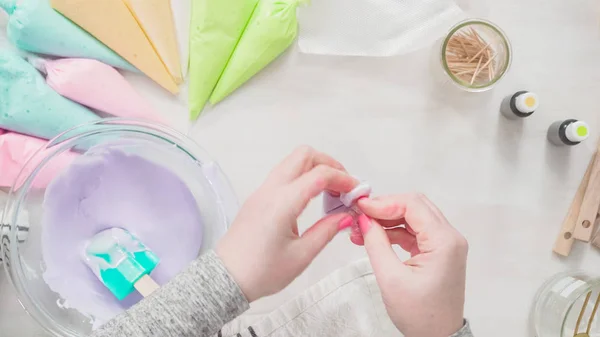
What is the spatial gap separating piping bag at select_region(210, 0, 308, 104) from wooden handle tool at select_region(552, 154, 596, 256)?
45 centimetres

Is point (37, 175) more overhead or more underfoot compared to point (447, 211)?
more overhead

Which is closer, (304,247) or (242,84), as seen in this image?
(304,247)

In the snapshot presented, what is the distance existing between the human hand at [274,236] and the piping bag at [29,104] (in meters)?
0.29

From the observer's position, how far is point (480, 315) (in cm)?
75

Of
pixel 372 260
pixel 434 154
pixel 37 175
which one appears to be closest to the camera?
pixel 372 260

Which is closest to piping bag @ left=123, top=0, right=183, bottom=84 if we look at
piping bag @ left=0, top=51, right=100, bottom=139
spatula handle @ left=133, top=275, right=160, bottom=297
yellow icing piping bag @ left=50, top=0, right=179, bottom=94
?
yellow icing piping bag @ left=50, top=0, right=179, bottom=94

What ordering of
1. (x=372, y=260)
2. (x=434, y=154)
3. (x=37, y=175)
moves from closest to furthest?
(x=372, y=260)
(x=37, y=175)
(x=434, y=154)

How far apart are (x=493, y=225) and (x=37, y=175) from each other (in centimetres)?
58

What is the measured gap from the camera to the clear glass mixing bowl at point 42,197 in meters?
0.65

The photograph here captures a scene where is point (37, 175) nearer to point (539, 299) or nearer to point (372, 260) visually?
point (372, 260)

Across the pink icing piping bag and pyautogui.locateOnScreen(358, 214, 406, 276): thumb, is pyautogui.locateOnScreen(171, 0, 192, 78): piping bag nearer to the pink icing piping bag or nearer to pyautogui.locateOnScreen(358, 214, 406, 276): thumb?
the pink icing piping bag

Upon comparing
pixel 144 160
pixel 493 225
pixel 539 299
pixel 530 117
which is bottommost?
pixel 539 299

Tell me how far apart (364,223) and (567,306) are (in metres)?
0.34

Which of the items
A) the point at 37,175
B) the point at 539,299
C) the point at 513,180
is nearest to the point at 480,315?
the point at 539,299
